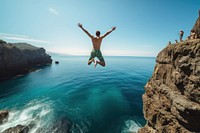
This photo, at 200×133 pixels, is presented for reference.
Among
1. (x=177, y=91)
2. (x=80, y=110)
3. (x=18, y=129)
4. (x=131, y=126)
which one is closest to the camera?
(x=177, y=91)

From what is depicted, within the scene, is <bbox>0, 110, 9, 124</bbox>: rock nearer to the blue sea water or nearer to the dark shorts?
the blue sea water

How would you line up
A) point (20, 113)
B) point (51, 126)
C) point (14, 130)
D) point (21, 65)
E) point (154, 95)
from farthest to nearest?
1. point (21, 65)
2. point (20, 113)
3. point (51, 126)
4. point (14, 130)
5. point (154, 95)

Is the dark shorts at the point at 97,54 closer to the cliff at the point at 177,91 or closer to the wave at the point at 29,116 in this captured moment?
the cliff at the point at 177,91

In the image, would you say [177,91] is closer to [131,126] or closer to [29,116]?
[131,126]

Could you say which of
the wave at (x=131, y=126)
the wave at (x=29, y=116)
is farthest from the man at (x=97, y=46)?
the wave at (x=29, y=116)

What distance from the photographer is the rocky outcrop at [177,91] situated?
23.0 ft

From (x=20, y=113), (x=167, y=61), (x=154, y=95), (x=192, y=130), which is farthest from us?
(x=20, y=113)

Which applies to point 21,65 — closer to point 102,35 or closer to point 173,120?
point 102,35

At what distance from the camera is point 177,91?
8375 mm

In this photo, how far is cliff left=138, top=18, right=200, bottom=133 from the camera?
276 inches

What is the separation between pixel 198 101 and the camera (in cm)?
682

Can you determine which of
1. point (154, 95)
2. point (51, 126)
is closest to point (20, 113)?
point (51, 126)

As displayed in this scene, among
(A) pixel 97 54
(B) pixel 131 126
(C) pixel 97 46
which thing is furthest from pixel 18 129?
(B) pixel 131 126

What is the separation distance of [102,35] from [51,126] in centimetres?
1465
